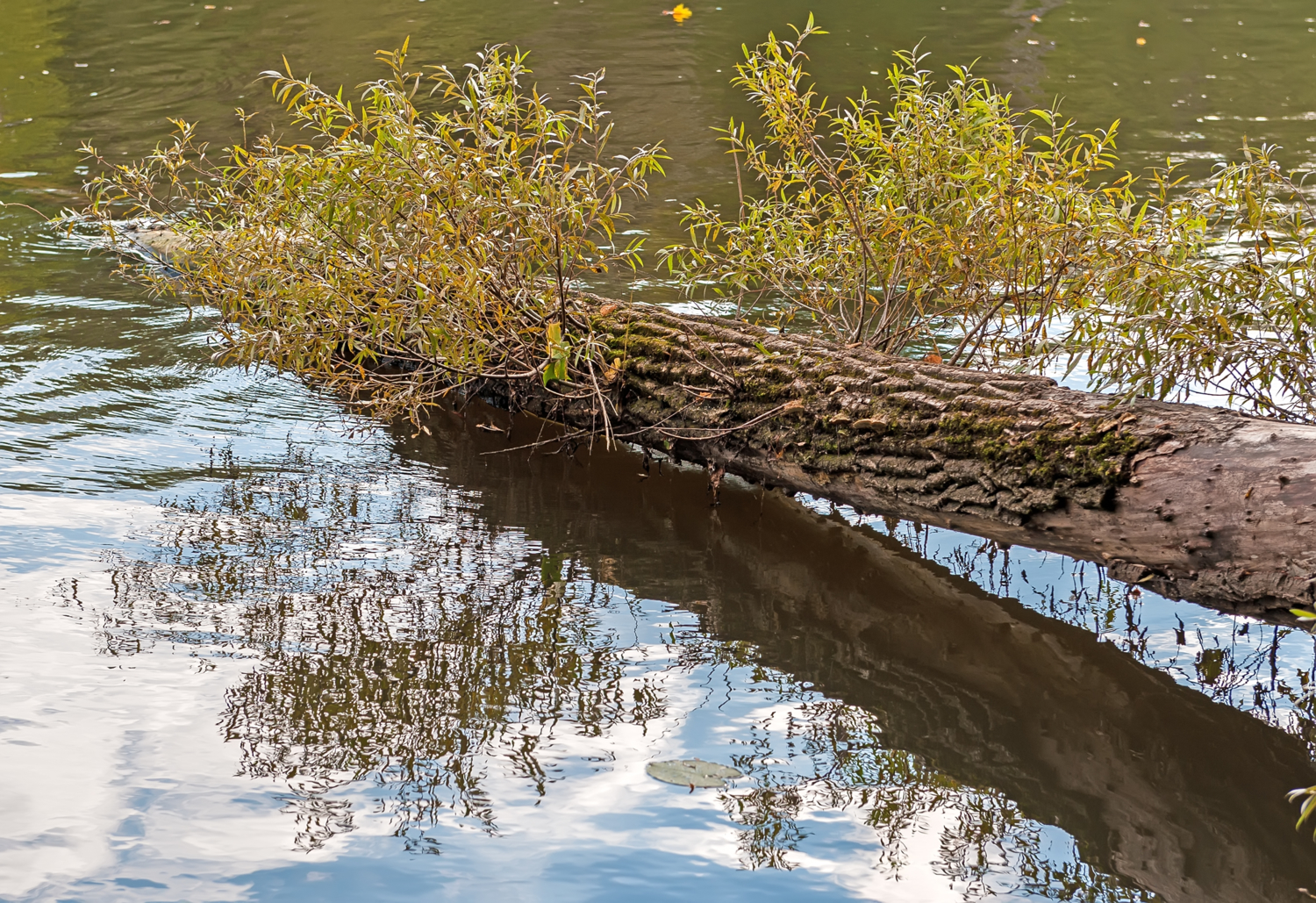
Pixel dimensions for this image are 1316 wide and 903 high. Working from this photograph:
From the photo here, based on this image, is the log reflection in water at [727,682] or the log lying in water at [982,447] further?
the log lying in water at [982,447]

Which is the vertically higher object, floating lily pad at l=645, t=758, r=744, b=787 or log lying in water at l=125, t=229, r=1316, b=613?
log lying in water at l=125, t=229, r=1316, b=613

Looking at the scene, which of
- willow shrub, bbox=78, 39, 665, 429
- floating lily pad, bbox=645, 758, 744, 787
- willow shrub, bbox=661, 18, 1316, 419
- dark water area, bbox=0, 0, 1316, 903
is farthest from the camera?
willow shrub, bbox=78, 39, 665, 429

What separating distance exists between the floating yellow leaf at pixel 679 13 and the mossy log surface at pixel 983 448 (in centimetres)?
1552

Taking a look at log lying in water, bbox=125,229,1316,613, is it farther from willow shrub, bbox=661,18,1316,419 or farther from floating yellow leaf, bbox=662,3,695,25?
floating yellow leaf, bbox=662,3,695,25

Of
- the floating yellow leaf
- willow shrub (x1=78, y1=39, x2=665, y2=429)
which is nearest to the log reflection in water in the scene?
willow shrub (x1=78, y1=39, x2=665, y2=429)

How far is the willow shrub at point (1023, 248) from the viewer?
395 centimetres

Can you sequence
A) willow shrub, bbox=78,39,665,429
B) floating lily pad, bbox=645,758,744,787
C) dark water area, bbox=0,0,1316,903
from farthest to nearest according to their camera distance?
willow shrub, bbox=78,39,665,429 → floating lily pad, bbox=645,758,744,787 → dark water area, bbox=0,0,1316,903

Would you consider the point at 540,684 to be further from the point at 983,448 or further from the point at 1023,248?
the point at 1023,248

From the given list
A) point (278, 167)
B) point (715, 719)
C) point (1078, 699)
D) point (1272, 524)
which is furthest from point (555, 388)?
point (1272, 524)

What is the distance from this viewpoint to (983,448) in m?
4.02

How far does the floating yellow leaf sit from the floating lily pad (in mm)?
17814

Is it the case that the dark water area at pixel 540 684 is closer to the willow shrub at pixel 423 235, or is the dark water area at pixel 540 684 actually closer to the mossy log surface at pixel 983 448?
the mossy log surface at pixel 983 448

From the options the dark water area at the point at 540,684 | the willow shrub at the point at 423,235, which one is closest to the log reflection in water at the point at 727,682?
the dark water area at the point at 540,684

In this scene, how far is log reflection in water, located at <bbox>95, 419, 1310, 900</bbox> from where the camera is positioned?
3.11 m
